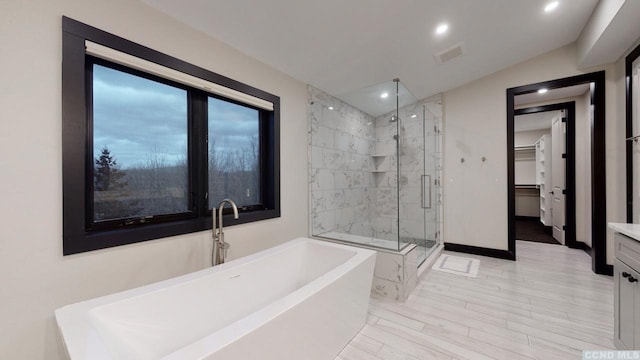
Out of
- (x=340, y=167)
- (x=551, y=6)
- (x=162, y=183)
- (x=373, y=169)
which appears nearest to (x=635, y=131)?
(x=551, y=6)

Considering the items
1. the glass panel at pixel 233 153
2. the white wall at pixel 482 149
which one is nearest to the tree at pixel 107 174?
the glass panel at pixel 233 153

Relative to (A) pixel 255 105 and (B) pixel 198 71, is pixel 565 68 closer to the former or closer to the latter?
(A) pixel 255 105

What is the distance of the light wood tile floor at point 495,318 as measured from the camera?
1.69 m

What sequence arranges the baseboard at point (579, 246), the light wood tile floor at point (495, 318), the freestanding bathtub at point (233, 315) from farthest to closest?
the baseboard at point (579, 246)
the light wood tile floor at point (495, 318)
the freestanding bathtub at point (233, 315)

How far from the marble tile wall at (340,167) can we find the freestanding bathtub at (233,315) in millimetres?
1087

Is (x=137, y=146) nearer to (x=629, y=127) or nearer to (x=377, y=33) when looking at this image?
(x=377, y=33)

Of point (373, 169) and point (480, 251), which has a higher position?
point (373, 169)

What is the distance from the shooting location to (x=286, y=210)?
2.71m

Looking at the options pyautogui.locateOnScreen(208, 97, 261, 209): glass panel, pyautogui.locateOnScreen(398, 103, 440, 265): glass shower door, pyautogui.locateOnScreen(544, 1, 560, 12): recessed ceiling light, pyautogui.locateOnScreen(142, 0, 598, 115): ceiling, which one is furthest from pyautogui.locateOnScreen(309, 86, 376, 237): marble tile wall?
pyautogui.locateOnScreen(544, 1, 560, 12): recessed ceiling light

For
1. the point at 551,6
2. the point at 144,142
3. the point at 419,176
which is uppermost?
the point at 551,6

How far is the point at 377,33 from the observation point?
225 centimetres

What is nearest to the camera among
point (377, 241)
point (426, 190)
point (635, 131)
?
point (635, 131)

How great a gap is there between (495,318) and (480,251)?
1913 millimetres

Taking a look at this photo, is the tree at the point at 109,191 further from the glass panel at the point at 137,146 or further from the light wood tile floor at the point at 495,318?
the light wood tile floor at the point at 495,318
